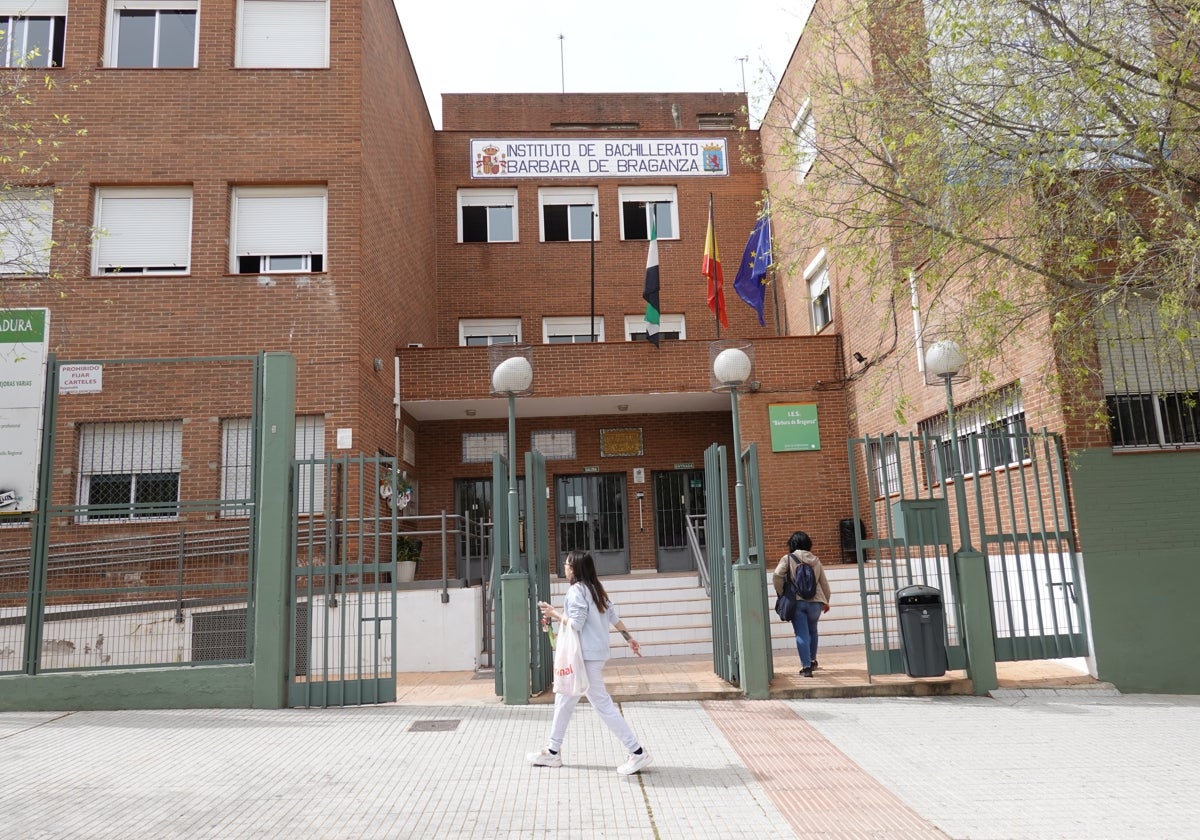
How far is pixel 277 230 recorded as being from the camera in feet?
44.6

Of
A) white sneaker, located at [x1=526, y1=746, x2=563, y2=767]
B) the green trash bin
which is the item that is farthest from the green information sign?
white sneaker, located at [x1=526, y1=746, x2=563, y2=767]

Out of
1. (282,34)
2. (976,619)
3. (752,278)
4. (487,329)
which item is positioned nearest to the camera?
(976,619)

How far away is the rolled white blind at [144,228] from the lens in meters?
13.3

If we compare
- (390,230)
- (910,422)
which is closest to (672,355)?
(910,422)

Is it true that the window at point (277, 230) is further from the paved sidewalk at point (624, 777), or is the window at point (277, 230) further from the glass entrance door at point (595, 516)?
the paved sidewalk at point (624, 777)

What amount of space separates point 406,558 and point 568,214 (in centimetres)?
1007

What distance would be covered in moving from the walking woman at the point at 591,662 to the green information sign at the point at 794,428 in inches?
406

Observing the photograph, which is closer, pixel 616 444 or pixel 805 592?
pixel 805 592

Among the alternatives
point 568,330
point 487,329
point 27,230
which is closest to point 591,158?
point 568,330

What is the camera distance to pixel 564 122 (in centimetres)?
2639

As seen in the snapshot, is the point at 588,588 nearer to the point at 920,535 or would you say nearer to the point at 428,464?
the point at 920,535

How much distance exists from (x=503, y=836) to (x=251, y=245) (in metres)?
11.3

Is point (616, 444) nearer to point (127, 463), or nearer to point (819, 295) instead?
point (819, 295)

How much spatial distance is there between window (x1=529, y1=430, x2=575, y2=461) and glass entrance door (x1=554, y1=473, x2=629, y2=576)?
1.40 ft
